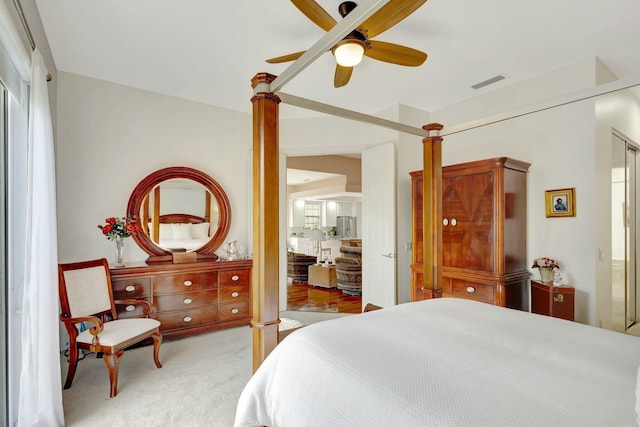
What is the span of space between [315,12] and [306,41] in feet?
3.10

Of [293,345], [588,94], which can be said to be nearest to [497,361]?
[293,345]

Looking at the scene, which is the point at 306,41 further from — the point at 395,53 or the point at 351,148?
the point at 351,148

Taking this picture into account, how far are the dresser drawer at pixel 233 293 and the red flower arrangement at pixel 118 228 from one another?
1097 millimetres

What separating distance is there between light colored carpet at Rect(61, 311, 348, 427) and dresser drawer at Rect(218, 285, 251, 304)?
0.46 meters

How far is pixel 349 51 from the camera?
6.64 feet

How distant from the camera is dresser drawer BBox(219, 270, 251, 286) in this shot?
3689 mm

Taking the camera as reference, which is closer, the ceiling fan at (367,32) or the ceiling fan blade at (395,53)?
the ceiling fan at (367,32)

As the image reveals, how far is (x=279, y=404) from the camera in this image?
4.21 ft

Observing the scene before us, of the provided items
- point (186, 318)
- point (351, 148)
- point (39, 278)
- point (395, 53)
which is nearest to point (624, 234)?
point (351, 148)

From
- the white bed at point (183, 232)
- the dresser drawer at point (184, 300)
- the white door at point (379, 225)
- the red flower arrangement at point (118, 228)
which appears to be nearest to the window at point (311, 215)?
the white door at point (379, 225)

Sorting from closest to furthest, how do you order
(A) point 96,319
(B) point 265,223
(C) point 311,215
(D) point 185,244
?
(B) point 265,223
(A) point 96,319
(D) point 185,244
(C) point 311,215

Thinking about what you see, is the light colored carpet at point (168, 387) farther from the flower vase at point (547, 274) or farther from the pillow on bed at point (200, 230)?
the flower vase at point (547, 274)

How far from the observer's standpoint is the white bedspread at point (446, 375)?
2.92ft

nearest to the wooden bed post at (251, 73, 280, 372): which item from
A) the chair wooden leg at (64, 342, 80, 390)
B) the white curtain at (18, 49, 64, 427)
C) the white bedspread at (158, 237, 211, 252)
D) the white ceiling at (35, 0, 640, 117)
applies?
the white ceiling at (35, 0, 640, 117)
